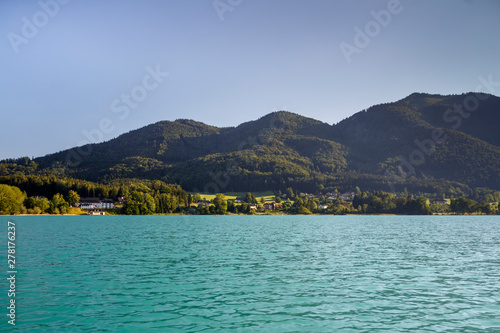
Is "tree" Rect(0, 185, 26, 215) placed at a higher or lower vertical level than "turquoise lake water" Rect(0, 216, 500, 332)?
higher

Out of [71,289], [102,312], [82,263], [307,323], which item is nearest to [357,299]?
[307,323]

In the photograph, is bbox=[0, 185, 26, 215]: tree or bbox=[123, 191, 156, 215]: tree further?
bbox=[123, 191, 156, 215]: tree

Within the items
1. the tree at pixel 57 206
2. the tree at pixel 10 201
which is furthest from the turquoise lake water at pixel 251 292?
the tree at pixel 57 206

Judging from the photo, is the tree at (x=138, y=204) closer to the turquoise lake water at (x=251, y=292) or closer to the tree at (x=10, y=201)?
the tree at (x=10, y=201)

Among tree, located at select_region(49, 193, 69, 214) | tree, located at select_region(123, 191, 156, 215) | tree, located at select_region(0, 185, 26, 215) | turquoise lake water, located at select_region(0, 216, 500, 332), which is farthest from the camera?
tree, located at select_region(123, 191, 156, 215)

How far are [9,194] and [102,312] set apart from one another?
155689mm

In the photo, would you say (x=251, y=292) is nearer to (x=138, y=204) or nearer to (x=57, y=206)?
(x=57, y=206)

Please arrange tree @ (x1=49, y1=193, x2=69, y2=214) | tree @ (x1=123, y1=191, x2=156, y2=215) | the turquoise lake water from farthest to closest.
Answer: tree @ (x1=123, y1=191, x2=156, y2=215) < tree @ (x1=49, y1=193, x2=69, y2=214) < the turquoise lake water

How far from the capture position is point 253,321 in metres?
19.0

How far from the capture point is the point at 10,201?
151 m

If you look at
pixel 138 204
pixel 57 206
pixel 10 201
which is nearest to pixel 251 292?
pixel 10 201

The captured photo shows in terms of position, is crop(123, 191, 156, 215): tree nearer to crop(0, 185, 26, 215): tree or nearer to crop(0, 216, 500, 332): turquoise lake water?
crop(0, 185, 26, 215): tree

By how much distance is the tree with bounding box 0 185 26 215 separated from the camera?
149000mm

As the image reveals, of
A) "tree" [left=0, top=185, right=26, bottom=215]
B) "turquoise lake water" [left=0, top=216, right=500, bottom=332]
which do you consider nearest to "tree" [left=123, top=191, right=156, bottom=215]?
→ "tree" [left=0, top=185, right=26, bottom=215]
